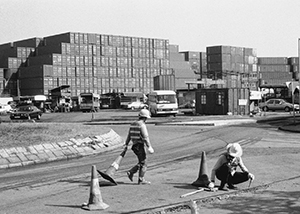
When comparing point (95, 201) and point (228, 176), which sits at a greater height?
point (228, 176)

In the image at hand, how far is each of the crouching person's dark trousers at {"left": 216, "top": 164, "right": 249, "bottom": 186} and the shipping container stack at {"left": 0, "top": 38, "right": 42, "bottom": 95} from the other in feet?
270

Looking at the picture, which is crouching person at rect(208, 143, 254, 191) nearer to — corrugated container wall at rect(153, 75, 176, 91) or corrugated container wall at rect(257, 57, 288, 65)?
corrugated container wall at rect(153, 75, 176, 91)

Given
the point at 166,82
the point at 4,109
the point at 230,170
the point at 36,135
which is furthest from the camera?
A: the point at 166,82

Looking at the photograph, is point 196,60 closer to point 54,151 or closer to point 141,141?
point 54,151

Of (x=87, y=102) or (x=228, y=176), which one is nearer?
(x=228, y=176)

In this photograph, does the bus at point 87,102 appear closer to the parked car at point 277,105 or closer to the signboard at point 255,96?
the parked car at point 277,105

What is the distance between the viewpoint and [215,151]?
55.8 ft

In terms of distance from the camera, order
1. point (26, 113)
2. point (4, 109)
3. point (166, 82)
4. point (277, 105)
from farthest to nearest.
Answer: point (166, 82) → point (4, 109) → point (277, 105) → point (26, 113)

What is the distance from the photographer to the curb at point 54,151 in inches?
574

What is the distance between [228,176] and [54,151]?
324 inches

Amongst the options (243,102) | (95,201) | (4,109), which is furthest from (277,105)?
(95,201)

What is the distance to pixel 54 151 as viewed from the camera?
1612cm

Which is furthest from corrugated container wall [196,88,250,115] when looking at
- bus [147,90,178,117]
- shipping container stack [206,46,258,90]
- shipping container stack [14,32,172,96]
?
shipping container stack [14,32,172,96]

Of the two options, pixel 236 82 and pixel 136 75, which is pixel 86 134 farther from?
pixel 136 75
